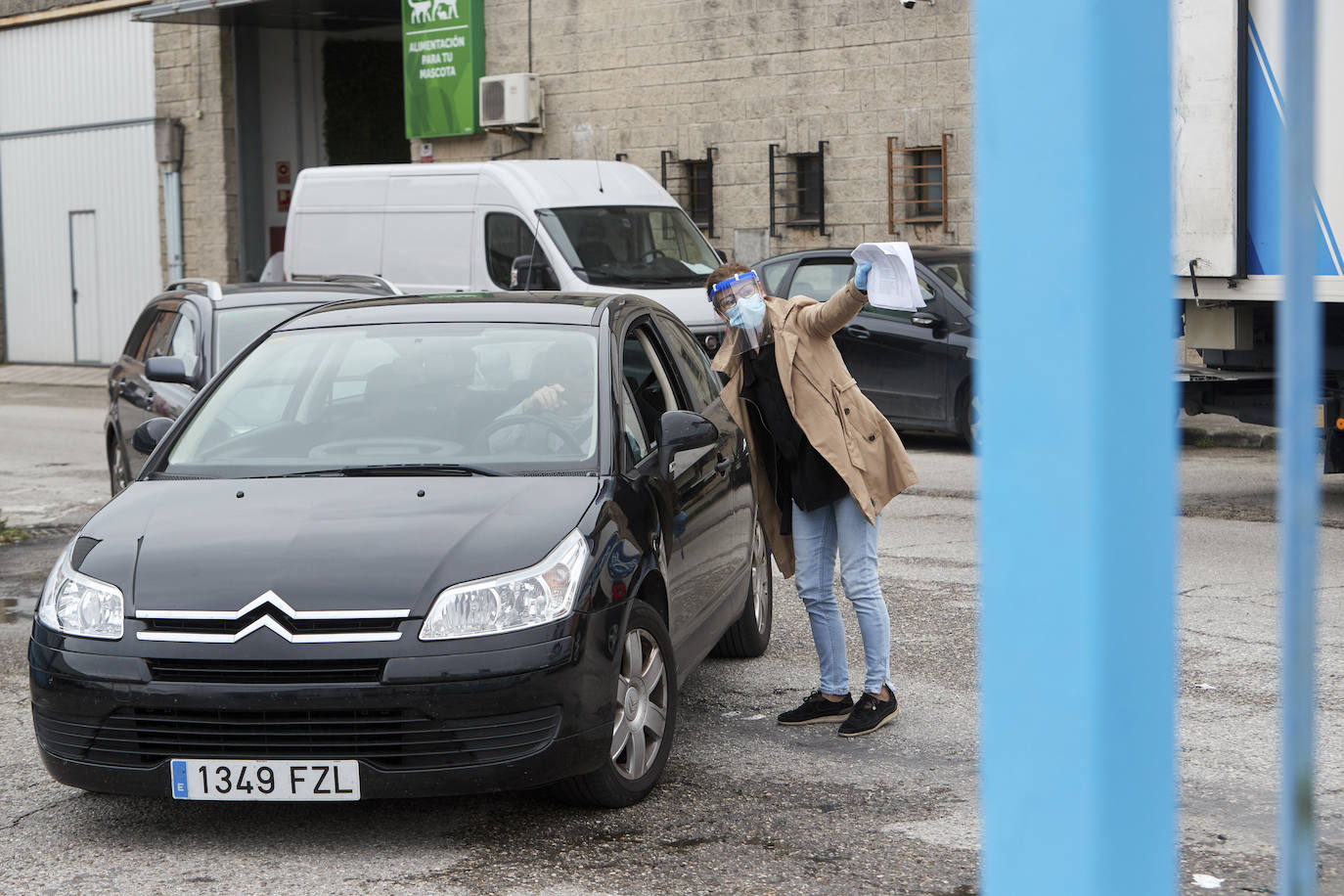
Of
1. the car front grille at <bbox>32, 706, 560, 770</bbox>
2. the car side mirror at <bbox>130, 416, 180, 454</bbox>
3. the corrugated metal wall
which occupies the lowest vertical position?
the car front grille at <bbox>32, 706, 560, 770</bbox>

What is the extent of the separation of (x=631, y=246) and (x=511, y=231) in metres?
1.16

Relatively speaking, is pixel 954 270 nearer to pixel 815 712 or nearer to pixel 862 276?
pixel 815 712

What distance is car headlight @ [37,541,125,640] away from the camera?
15.1 feet

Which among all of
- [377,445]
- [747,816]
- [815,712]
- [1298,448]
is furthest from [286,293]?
[1298,448]

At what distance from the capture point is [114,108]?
2964 cm

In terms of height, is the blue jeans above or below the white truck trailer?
below

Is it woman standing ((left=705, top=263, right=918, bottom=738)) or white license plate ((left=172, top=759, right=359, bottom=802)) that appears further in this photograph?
woman standing ((left=705, top=263, right=918, bottom=738))

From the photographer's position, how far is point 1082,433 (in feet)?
4.87

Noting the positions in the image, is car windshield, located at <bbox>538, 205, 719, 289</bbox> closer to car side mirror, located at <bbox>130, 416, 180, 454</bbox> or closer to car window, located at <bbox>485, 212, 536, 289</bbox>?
car window, located at <bbox>485, 212, 536, 289</bbox>

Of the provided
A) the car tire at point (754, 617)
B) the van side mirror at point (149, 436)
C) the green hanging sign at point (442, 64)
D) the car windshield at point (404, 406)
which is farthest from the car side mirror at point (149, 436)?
the green hanging sign at point (442, 64)

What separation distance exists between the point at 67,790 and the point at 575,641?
183 centimetres

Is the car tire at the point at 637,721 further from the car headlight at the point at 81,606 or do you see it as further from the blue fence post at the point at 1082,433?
the blue fence post at the point at 1082,433

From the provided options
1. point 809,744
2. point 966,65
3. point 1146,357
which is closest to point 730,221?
point 966,65

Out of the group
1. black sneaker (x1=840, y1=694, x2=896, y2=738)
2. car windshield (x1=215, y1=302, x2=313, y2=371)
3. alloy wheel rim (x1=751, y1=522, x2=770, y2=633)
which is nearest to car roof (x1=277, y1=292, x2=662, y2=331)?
alloy wheel rim (x1=751, y1=522, x2=770, y2=633)
